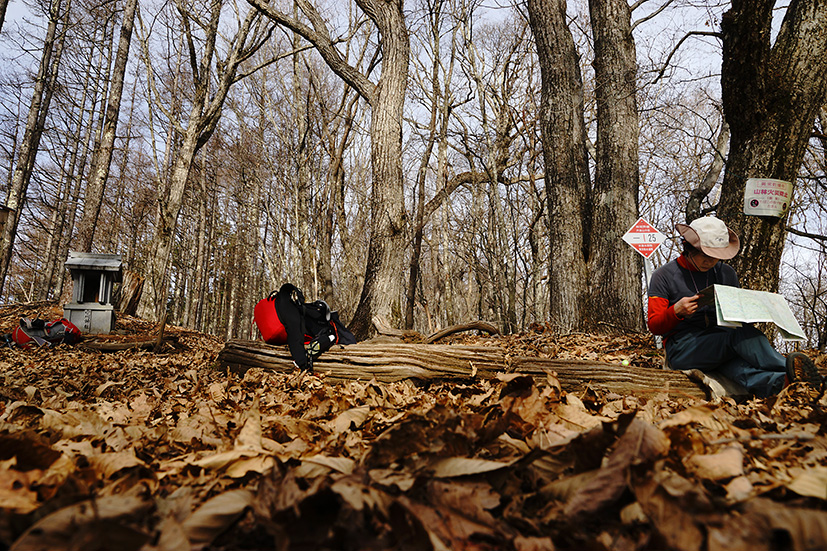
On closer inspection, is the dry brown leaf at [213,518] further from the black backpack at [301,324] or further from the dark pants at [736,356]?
the dark pants at [736,356]

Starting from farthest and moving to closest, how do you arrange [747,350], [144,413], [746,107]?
[746,107]
[747,350]
[144,413]

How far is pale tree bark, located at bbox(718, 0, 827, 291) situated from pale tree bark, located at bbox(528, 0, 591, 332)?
8.92ft

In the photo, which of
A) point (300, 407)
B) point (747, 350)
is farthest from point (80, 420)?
point (747, 350)

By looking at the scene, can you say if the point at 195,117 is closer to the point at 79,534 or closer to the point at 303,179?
the point at 303,179

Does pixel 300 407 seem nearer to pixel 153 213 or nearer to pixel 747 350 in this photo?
pixel 747 350

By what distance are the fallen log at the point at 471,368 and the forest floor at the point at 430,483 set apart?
992mm

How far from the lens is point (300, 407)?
2500 mm

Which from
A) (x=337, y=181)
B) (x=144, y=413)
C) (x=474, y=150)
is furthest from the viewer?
(x=337, y=181)

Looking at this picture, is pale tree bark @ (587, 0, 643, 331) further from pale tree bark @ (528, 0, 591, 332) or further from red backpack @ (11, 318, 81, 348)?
red backpack @ (11, 318, 81, 348)

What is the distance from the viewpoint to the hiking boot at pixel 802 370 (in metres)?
2.76

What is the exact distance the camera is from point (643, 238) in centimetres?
650

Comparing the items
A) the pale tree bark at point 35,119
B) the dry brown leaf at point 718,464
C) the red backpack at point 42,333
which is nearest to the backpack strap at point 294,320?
the dry brown leaf at point 718,464

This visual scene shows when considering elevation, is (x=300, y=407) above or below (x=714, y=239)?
below

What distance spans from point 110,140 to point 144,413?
12984 mm
